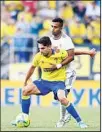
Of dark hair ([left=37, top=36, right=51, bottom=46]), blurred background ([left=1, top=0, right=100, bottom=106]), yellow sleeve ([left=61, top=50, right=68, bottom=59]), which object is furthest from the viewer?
blurred background ([left=1, top=0, right=100, bottom=106])

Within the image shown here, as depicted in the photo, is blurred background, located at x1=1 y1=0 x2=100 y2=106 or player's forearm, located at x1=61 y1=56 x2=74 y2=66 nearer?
player's forearm, located at x1=61 y1=56 x2=74 y2=66

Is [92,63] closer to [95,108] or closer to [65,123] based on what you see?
[95,108]

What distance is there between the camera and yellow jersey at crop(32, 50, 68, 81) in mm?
9188

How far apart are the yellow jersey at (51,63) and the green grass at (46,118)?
766mm

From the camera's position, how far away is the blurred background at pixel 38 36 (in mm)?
15125

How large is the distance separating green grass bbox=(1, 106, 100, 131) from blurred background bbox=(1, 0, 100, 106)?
1153 millimetres

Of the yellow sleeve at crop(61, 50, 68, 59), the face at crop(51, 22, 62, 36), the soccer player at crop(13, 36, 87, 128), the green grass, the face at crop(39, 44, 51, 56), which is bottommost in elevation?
the green grass

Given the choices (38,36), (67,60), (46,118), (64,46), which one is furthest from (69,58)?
(38,36)

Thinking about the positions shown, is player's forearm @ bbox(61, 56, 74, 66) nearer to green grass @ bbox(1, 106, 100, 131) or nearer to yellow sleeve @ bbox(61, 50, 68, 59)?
yellow sleeve @ bbox(61, 50, 68, 59)

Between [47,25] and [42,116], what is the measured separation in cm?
603

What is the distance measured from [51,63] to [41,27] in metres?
8.51

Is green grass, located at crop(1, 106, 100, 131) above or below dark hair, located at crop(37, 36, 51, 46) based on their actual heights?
below

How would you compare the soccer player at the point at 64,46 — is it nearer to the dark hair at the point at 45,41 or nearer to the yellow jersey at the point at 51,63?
the yellow jersey at the point at 51,63

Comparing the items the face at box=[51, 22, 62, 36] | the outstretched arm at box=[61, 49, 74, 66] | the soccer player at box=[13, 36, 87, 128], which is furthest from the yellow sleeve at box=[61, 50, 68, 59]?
the face at box=[51, 22, 62, 36]
